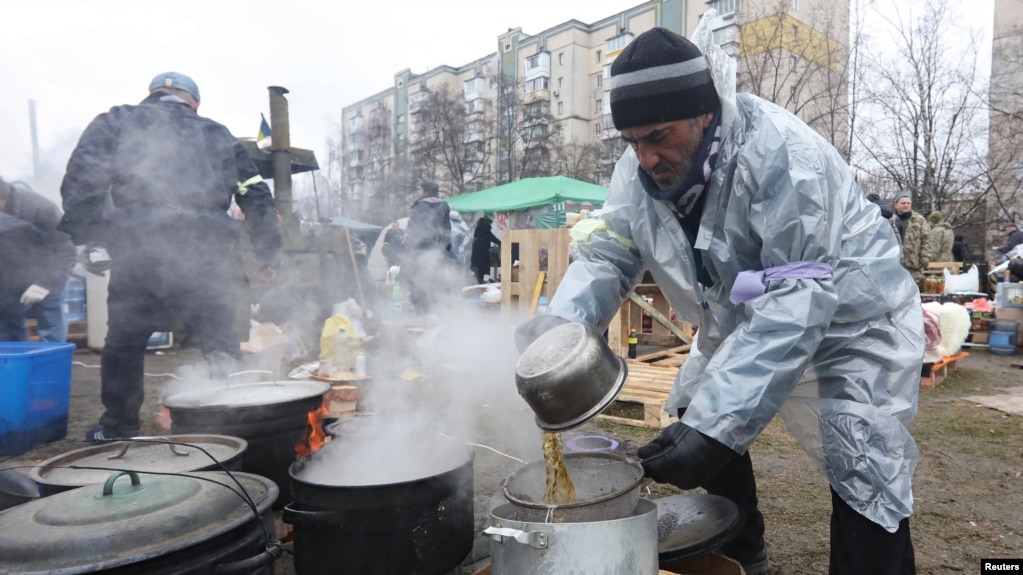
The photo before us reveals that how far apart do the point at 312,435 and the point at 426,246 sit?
5506 mm

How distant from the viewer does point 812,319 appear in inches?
65.6

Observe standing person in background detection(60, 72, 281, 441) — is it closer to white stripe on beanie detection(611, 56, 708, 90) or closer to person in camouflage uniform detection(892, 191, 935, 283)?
white stripe on beanie detection(611, 56, 708, 90)

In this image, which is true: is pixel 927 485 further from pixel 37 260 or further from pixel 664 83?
pixel 37 260

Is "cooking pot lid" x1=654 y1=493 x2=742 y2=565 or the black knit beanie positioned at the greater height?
the black knit beanie

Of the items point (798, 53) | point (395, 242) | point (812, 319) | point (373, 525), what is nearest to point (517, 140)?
point (798, 53)

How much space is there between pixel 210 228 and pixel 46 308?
291 cm

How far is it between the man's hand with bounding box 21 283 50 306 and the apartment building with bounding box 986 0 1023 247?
20.5m

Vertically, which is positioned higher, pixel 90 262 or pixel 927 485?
pixel 90 262

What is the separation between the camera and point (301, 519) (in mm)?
1983

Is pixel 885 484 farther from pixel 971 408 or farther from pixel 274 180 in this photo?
pixel 274 180

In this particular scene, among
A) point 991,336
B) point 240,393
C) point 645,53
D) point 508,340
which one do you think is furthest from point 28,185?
point 991,336

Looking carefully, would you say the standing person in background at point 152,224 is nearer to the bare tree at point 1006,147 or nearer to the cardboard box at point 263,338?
the cardboard box at point 263,338

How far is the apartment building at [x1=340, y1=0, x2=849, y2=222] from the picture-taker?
14289 mm

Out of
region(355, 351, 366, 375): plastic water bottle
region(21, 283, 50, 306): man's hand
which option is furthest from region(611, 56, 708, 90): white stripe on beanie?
region(21, 283, 50, 306): man's hand
